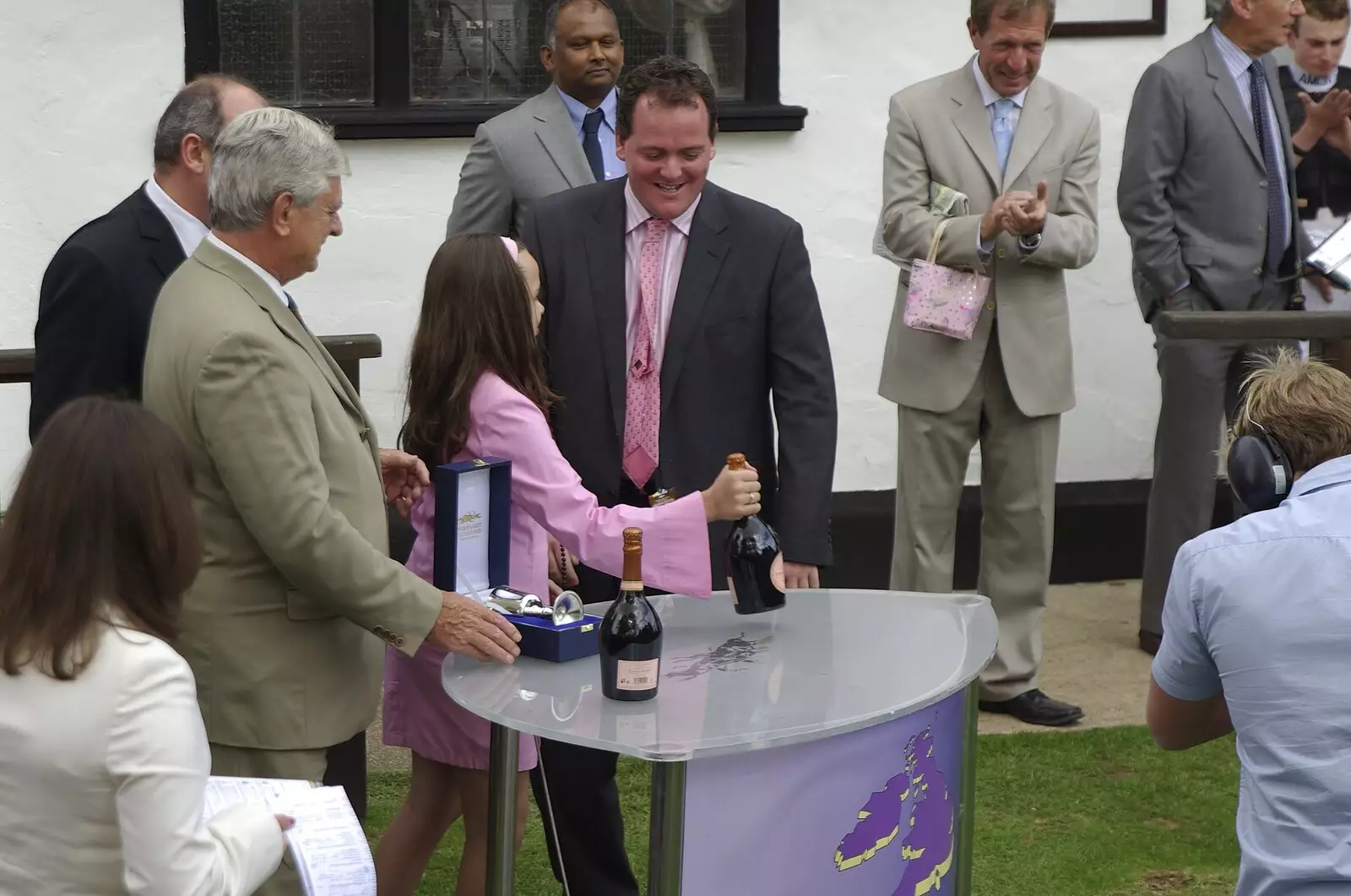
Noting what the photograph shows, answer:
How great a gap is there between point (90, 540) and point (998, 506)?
3811 millimetres

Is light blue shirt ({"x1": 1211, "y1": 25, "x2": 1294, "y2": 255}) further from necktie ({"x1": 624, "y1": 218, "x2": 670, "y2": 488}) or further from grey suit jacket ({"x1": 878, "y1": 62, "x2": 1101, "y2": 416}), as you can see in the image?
necktie ({"x1": 624, "y1": 218, "x2": 670, "y2": 488})

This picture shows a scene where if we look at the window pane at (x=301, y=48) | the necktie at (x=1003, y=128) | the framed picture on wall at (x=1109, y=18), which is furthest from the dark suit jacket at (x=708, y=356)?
the framed picture on wall at (x=1109, y=18)

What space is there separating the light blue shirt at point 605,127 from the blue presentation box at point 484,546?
2.04 m

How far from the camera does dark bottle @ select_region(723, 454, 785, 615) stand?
3.36 metres

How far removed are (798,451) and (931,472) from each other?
1.78 m

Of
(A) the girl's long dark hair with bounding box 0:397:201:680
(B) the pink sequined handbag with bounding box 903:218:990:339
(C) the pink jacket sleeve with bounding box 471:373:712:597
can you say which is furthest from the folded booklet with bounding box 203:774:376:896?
(B) the pink sequined handbag with bounding box 903:218:990:339

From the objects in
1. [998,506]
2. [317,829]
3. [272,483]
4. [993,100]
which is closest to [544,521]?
[272,483]

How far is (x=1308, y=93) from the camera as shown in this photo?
21.1ft

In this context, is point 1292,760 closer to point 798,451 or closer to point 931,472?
point 798,451

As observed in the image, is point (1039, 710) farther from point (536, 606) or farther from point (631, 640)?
point (631, 640)

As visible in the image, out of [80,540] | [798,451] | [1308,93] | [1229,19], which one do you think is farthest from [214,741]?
[1308,93]

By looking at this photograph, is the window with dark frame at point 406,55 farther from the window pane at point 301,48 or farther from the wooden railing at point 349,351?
the wooden railing at point 349,351

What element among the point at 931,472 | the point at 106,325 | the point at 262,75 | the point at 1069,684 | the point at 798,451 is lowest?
the point at 1069,684

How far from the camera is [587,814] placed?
3.86 m
